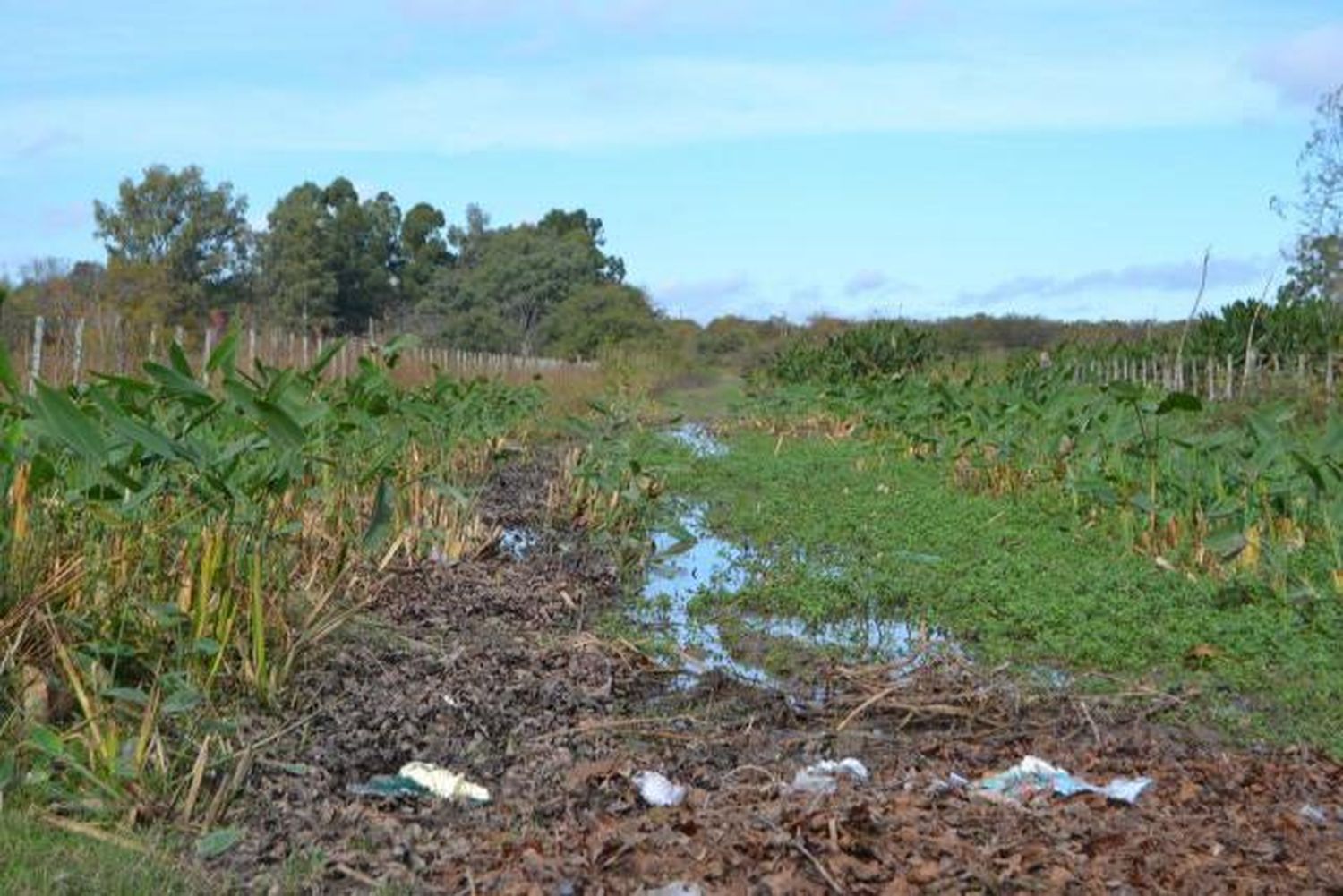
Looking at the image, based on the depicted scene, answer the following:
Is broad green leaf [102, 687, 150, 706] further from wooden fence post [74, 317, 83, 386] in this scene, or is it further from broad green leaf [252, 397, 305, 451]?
wooden fence post [74, 317, 83, 386]

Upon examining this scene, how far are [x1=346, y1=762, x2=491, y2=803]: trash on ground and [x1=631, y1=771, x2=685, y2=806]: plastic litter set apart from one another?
442 mm

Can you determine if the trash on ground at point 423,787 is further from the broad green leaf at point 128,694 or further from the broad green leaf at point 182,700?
the broad green leaf at point 128,694

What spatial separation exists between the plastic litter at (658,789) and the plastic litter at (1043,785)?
32.2 inches

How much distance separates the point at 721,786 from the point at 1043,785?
92cm

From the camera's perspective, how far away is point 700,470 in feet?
49.8

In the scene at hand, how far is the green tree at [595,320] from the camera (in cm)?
5422

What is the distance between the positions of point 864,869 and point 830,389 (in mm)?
20444

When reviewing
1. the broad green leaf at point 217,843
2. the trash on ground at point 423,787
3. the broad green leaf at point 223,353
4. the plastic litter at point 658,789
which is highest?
the broad green leaf at point 223,353

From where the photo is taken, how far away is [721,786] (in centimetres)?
432

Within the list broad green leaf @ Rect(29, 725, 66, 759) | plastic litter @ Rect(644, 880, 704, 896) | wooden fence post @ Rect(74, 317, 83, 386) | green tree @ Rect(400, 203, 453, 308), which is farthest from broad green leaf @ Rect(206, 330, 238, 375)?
green tree @ Rect(400, 203, 453, 308)

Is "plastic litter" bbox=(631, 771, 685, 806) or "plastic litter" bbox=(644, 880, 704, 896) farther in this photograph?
"plastic litter" bbox=(631, 771, 685, 806)

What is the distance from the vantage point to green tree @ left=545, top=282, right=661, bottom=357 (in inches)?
2135

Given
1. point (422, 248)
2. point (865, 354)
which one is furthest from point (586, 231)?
point (865, 354)

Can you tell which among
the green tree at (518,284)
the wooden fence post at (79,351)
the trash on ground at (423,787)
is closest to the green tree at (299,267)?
the green tree at (518,284)
